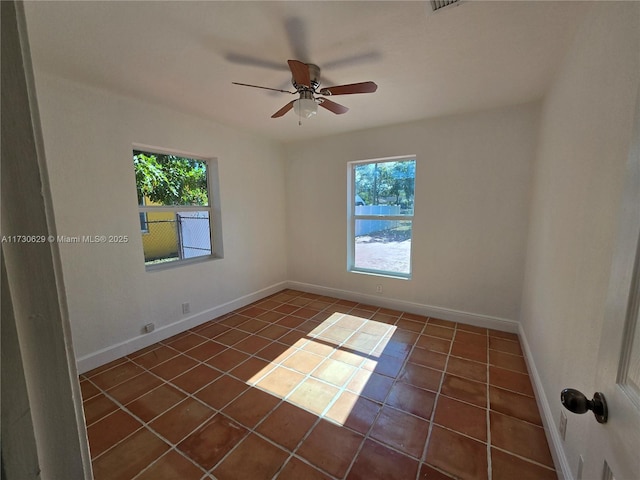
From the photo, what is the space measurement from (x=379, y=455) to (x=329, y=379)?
714 millimetres

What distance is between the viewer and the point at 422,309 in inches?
135

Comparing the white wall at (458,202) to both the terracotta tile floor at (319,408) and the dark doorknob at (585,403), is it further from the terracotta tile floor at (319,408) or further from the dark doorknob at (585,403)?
the dark doorknob at (585,403)

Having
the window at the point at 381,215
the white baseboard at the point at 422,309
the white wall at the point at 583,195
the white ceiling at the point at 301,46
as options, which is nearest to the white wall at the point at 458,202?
the white baseboard at the point at 422,309

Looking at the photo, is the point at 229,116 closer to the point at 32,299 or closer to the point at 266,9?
the point at 266,9

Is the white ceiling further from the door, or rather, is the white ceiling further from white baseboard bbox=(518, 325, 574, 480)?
white baseboard bbox=(518, 325, 574, 480)

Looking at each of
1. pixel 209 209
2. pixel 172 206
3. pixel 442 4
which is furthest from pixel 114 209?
pixel 442 4

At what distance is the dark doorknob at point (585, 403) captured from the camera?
625mm

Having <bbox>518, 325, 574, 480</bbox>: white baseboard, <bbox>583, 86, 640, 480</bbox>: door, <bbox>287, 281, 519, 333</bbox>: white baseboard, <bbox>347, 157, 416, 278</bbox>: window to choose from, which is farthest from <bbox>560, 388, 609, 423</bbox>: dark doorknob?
<bbox>347, 157, 416, 278</bbox>: window

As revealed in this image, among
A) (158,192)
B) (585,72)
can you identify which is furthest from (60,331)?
(158,192)

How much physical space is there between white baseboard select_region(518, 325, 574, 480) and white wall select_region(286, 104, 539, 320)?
0.96 meters

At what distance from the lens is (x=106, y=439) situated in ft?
5.47

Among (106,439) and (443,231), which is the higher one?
(443,231)

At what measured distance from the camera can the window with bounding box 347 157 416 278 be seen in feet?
11.6

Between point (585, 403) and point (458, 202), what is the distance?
276 cm
